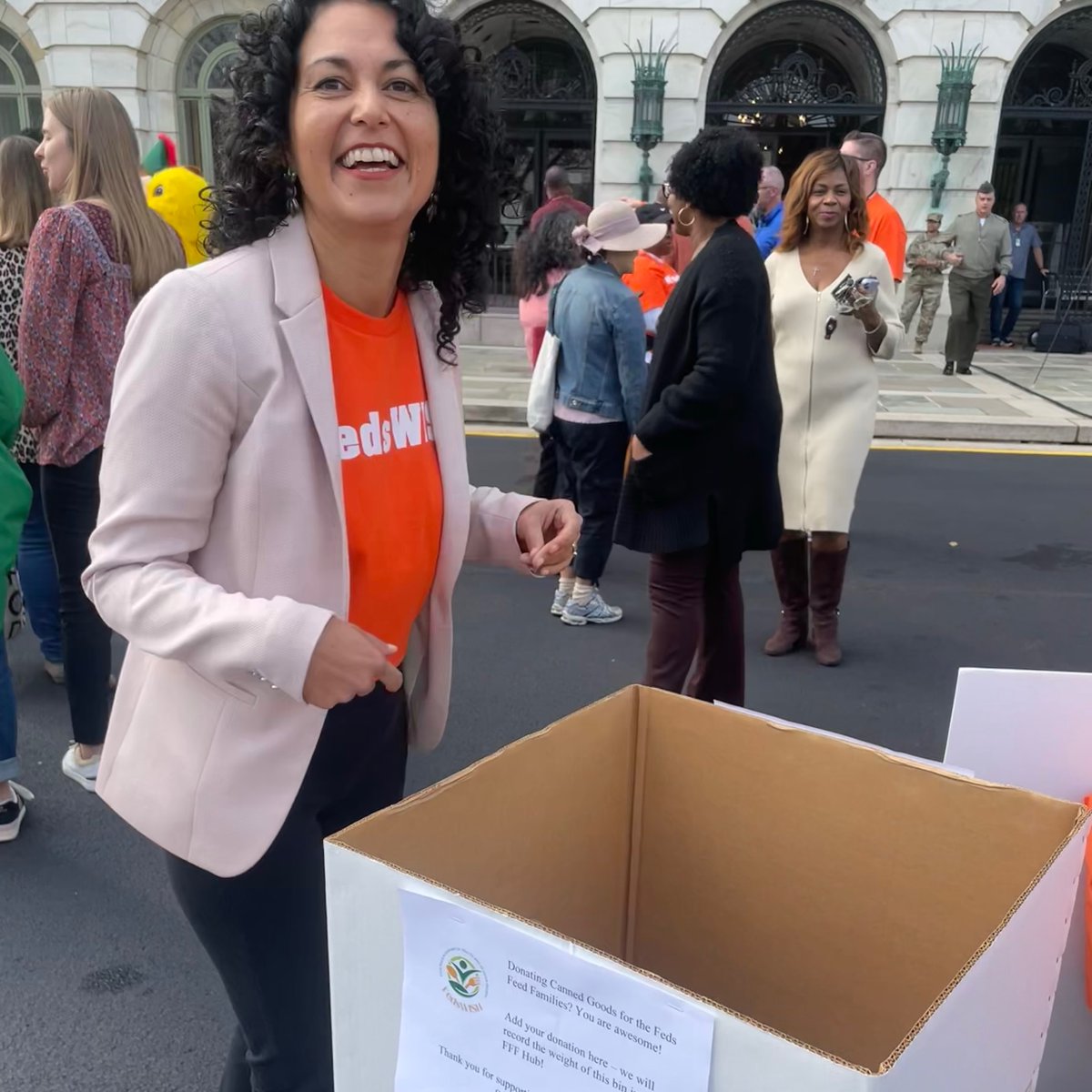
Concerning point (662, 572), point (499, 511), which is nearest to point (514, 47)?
point (662, 572)

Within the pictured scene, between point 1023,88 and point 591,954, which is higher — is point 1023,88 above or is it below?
above

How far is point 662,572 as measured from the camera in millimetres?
3410

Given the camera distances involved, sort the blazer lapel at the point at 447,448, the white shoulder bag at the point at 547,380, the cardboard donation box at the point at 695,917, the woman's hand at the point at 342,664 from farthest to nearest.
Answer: the white shoulder bag at the point at 547,380 → the blazer lapel at the point at 447,448 → the woman's hand at the point at 342,664 → the cardboard donation box at the point at 695,917

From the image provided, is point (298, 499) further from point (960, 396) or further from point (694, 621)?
point (960, 396)

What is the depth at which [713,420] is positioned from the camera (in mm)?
3217

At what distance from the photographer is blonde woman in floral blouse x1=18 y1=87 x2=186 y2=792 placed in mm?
2955

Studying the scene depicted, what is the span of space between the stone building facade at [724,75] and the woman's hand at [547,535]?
37.2 feet

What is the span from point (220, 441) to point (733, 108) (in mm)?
13559

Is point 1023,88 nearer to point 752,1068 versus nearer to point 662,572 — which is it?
point 662,572

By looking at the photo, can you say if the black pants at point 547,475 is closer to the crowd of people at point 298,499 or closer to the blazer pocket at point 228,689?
the crowd of people at point 298,499

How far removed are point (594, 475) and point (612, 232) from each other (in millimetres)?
1019

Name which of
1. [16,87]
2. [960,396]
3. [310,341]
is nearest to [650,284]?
[310,341]

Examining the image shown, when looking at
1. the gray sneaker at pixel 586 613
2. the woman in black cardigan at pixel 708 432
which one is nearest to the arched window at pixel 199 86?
the gray sneaker at pixel 586 613

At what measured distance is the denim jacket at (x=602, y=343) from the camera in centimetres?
437
